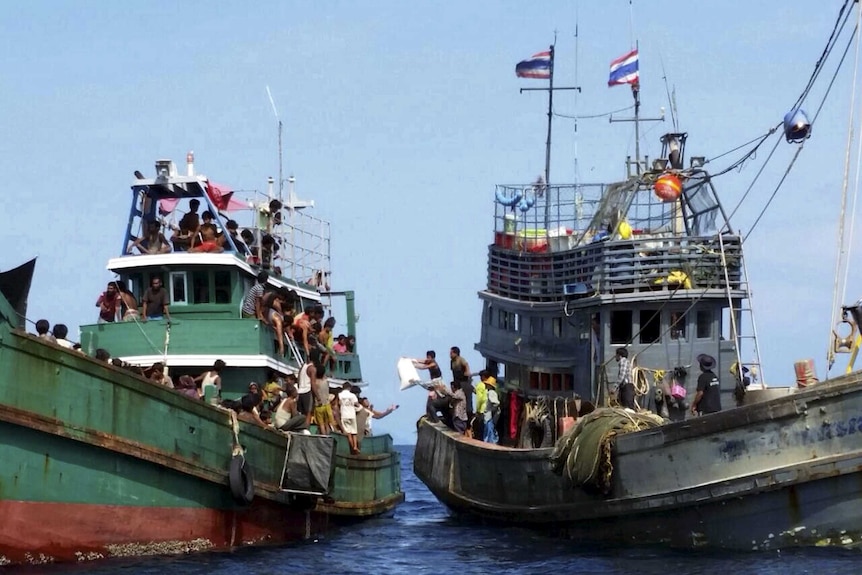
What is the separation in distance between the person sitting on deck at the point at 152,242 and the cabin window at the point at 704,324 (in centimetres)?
826

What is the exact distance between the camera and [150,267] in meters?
23.7

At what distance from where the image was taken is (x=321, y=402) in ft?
74.6

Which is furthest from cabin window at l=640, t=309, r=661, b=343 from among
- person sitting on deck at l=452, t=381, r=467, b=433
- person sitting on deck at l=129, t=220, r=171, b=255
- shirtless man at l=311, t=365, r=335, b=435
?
person sitting on deck at l=129, t=220, r=171, b=255

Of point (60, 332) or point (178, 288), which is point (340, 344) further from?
point (60, 332)

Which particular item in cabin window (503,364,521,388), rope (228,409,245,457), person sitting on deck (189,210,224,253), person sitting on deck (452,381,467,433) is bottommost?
rope (228,409,245,457)

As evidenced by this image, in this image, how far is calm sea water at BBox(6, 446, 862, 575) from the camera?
17359mm

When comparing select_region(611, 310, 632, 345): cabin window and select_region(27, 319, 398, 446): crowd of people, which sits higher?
select_region(611, 310, 632, 345): cabin window

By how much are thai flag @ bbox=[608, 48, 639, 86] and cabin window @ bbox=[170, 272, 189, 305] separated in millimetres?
9384

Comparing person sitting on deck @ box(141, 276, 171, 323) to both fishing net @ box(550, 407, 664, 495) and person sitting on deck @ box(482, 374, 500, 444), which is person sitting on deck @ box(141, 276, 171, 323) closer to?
person sitting on deck @ box(482, 374, 500, 444)

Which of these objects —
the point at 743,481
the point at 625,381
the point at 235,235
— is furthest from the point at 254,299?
the point at 743,481

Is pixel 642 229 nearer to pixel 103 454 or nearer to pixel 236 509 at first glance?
pixel 236 509

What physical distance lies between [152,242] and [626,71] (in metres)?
9.68

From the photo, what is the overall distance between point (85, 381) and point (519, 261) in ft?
31.4

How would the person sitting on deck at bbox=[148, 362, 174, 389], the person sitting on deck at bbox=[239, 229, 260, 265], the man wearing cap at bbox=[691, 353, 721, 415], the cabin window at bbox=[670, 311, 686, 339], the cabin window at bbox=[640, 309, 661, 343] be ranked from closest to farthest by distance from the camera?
the person sitting on deck at bbox=[148, 362, 174, 389] → the man wearing cap at bbox=[691, 353, 721, 415] → the cabin window at bbox=[670, 311, 686, 339] → the cabin window at bbox=[640, 309, 661, 343] → the person sitting on deck at bbox=[239, 229, 260, 265]
